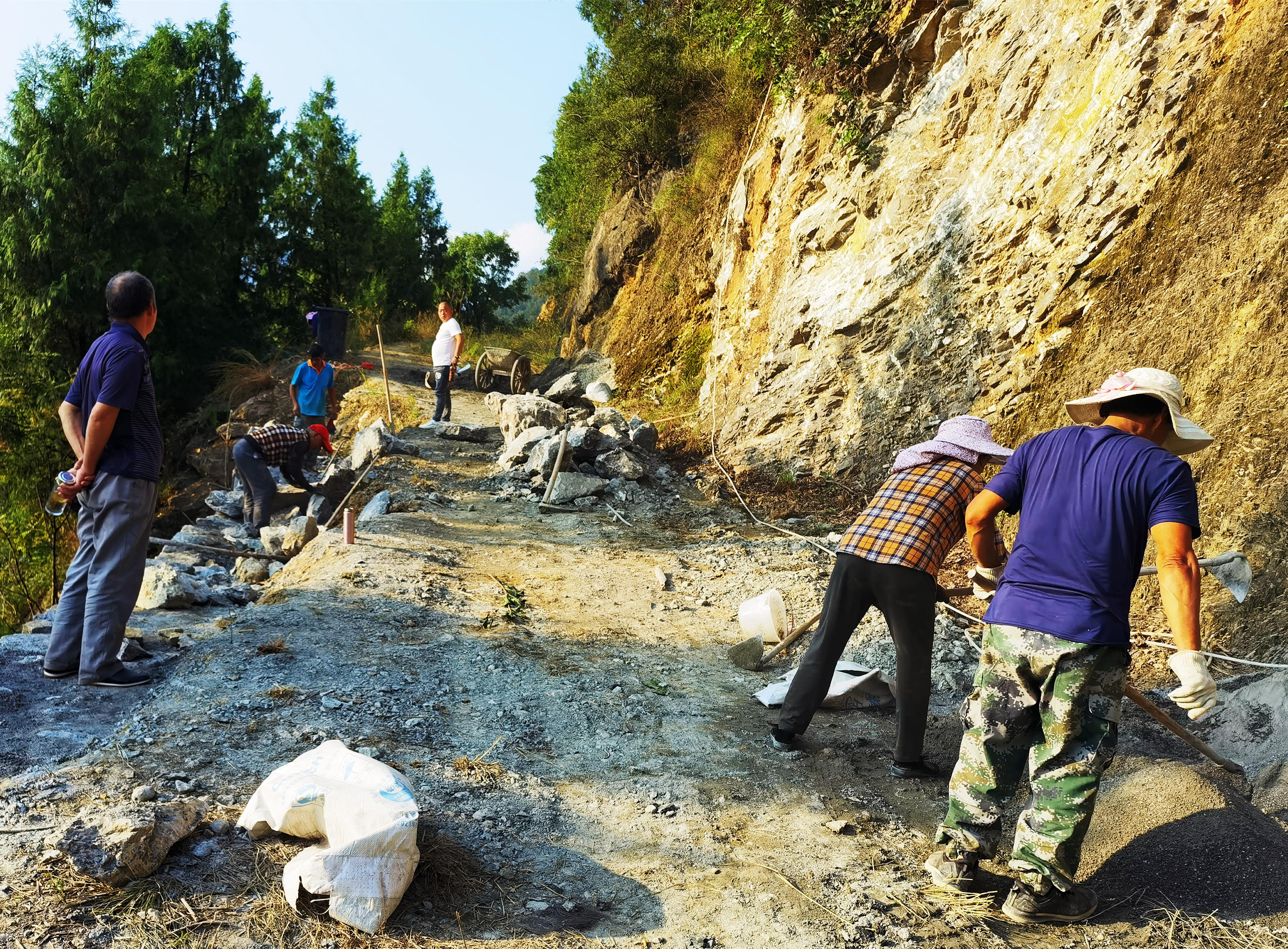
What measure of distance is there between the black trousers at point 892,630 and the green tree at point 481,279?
35.1 metres

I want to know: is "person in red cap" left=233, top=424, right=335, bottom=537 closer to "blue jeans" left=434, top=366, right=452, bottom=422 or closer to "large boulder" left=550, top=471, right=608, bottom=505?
"large boulder" left=550, top=471, right=608, bottom=505

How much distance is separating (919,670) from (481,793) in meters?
1.98

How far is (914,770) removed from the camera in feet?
13.4

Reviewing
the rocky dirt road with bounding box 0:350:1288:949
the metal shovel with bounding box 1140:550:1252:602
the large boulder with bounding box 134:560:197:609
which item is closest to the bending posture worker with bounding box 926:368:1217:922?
the rocky dirt road with bounding box 0:350:1288:949

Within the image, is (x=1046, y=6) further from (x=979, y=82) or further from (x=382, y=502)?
(x=382, y=502)

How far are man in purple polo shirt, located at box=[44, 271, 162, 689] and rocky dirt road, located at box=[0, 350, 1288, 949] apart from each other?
8.0 inches

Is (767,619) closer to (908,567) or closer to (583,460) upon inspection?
(908,567)

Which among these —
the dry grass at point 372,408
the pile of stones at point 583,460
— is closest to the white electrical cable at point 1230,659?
the pile of stones at point 583,460

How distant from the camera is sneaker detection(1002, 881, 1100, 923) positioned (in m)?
2.95

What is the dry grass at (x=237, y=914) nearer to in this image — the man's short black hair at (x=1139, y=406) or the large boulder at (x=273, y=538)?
the man's short black hair at (x=1139, y=406)

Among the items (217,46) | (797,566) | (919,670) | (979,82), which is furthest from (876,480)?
(217,46)

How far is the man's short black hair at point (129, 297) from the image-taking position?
445 cm

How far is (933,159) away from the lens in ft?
30.7

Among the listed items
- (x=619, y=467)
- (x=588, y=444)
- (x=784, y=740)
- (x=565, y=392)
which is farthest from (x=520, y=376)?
(x=784, y=740)
